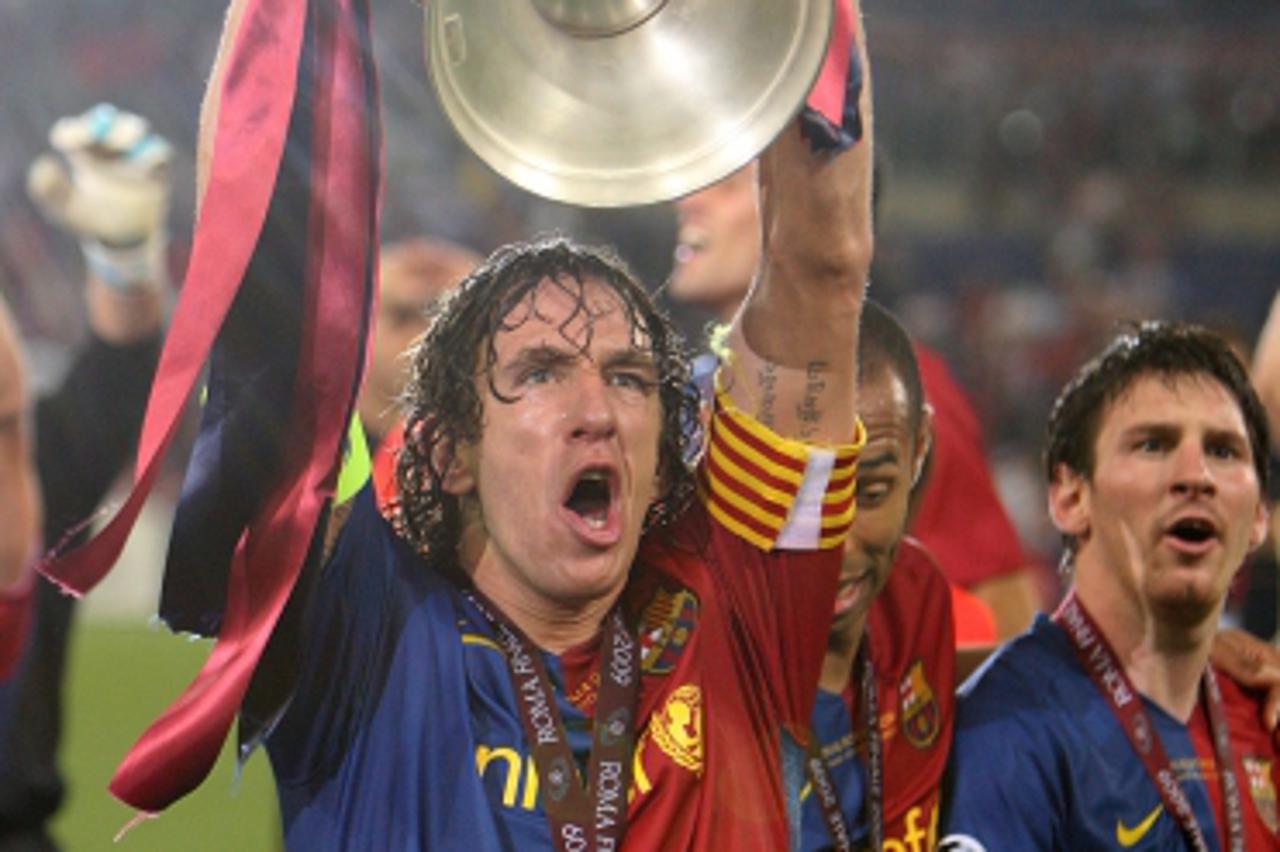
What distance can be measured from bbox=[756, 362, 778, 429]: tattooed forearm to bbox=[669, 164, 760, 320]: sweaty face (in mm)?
1263

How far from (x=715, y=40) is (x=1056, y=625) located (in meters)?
1.06

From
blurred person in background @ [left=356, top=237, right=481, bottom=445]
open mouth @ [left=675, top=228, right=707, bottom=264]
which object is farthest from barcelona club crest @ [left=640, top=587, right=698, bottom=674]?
blurred person in background @ [left=356, top=237, right=481, bottom=445]

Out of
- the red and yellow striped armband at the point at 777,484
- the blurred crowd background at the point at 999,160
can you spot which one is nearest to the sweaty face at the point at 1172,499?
the red and yellow striped armband at the point at 777,484

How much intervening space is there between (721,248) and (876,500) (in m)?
1.09

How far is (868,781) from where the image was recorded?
219 cm

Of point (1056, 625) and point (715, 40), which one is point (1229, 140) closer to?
point (1056, 625)

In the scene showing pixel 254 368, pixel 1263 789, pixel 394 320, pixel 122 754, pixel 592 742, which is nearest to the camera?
pixel 254 368

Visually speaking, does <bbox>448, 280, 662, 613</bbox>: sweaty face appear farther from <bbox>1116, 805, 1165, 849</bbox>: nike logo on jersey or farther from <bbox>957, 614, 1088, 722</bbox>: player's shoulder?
<bbox>1116, 805, 1165, 849</bbox>: nike logo on jersey

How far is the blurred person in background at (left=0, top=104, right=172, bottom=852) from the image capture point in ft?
10.3

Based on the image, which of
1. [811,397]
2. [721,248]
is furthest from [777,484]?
→ [721,248]

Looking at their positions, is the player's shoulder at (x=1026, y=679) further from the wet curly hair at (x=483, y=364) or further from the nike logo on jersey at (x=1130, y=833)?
the wet curly hair at (x=483, y=364)

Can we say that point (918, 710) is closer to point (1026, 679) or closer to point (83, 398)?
point (1026, 679)

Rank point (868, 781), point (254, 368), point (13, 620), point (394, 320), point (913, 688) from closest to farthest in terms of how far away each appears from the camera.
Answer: point (254, 368)
point (868, 781)
point (913, 688)
point (13, 620)
point (394, 320)

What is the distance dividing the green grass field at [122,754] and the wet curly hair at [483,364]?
3022 millimetres
